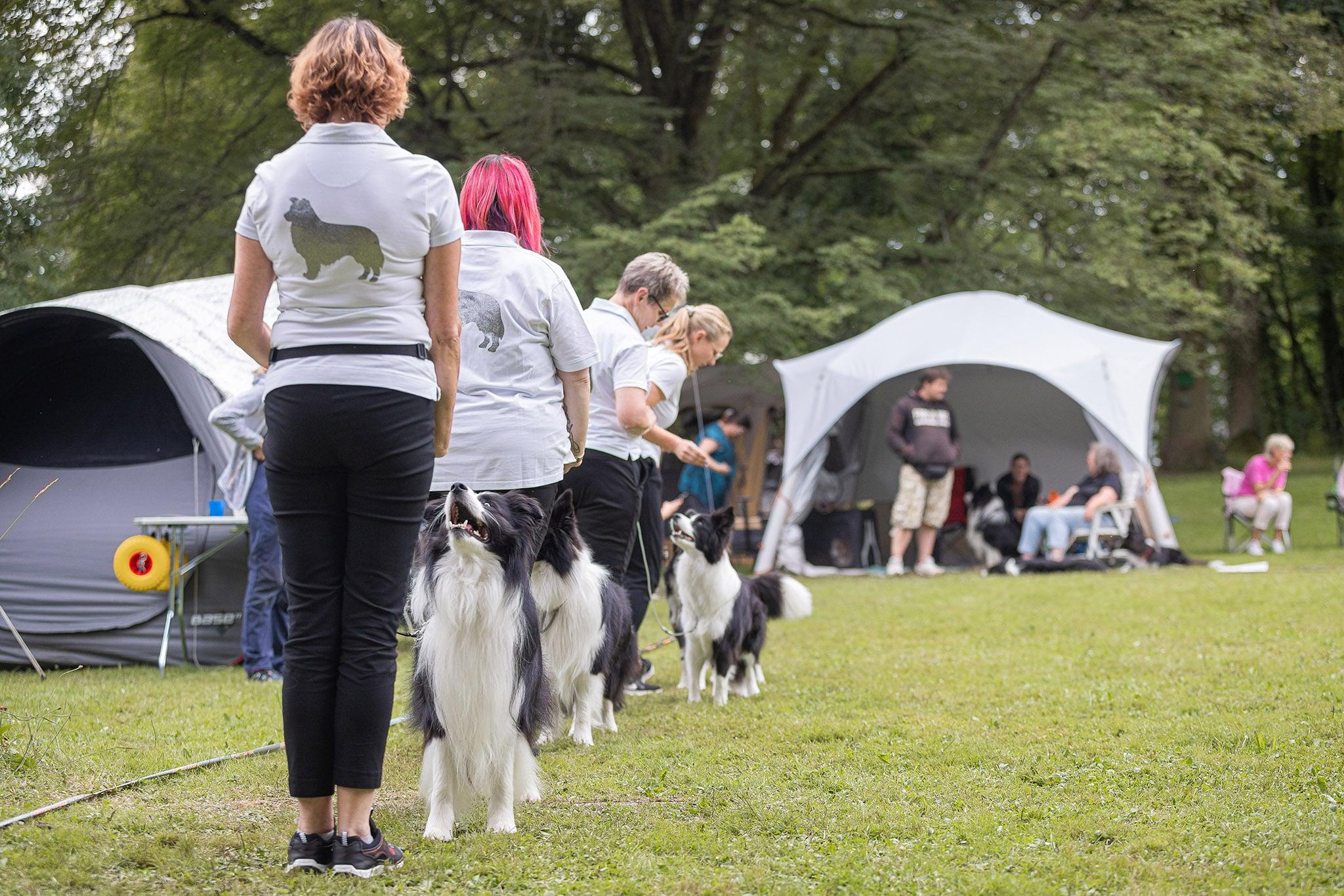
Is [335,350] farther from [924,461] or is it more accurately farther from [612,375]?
[924,461]

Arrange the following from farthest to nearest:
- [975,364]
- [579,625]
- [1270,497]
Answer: [1270,497], [975,364], [579,625]

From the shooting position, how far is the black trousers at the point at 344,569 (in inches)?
104

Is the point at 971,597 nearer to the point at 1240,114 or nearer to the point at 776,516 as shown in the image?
the point at 776,516

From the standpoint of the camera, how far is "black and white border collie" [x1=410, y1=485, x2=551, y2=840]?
3.02 metres

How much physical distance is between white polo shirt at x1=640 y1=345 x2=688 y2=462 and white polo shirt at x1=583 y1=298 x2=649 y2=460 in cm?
21

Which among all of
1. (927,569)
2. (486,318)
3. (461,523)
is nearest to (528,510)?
(461,523)

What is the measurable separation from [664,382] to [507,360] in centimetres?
143

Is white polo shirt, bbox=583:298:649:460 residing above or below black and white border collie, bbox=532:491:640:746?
above

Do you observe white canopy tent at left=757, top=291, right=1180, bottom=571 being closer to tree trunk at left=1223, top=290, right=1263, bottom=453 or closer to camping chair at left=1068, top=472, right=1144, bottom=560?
camping chair at left=1068, top=472, right=1144, bottom=560

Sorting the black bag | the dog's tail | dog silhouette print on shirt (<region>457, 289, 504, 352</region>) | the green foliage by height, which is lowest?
the dog's tail

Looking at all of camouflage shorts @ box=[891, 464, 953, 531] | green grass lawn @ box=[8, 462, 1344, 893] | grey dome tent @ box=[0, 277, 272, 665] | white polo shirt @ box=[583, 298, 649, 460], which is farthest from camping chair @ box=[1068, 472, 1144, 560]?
white polo shirt @ box=[583, 298, 649, 460]

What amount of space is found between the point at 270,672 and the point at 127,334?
2113mm

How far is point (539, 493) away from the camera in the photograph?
355 cm

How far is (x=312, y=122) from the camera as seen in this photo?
2.67 m
